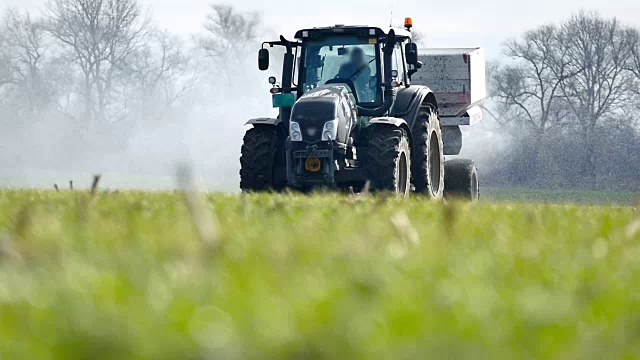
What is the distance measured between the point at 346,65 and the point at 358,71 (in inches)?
7.8

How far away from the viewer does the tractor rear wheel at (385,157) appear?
12828 mm

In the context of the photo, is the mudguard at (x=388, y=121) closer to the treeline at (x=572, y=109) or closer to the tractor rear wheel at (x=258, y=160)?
the tractor rear wheel at (x=258, y=160)

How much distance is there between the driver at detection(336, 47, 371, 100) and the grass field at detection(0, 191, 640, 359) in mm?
11209

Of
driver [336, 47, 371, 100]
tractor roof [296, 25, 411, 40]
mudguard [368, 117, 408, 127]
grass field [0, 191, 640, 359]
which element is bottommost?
grass field [0, 191, 640, 359]

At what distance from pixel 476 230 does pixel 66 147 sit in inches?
2208

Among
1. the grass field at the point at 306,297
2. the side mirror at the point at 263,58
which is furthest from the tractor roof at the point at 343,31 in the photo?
the grass field at the point at 306,297

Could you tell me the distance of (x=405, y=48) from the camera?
48.2 feet

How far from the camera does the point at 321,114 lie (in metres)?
12.9

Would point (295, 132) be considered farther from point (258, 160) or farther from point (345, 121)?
point (258, 160)

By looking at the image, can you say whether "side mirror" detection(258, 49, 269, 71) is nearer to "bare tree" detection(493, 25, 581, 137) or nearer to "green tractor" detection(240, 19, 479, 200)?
"green tractor" detection(240, 19, 479, 200)

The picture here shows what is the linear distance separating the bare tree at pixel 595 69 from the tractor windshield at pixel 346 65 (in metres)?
47.0

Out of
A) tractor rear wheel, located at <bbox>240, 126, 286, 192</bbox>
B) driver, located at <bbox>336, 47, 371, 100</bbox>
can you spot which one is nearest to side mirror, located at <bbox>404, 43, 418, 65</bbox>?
driver, located at <bbox>336, 47, 371, 100</bbox>

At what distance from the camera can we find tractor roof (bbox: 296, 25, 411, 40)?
1405cm

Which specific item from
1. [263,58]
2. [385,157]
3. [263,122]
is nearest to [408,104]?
[385,157]
